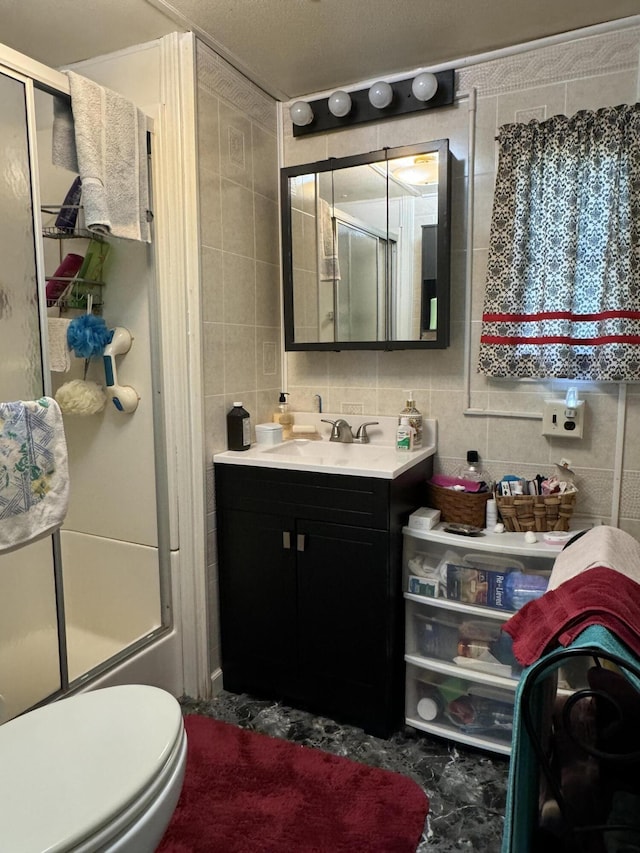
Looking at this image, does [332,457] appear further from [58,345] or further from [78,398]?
[58,345]

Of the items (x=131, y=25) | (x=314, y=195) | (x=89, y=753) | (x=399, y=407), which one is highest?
(x=131, y=25)

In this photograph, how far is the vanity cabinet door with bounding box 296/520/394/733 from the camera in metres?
1.88

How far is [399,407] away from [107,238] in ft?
4.02

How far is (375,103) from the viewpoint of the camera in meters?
2.14

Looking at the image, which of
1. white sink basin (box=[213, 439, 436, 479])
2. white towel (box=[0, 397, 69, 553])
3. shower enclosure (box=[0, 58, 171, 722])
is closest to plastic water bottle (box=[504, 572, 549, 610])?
white sink basin (box=[213, 439, 436, 479])

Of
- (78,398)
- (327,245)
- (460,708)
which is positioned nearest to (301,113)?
(327,245)

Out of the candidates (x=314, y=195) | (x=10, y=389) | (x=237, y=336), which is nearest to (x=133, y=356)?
(x=237, y=336)

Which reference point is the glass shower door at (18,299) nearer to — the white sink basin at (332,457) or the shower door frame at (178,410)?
the shower door frame at (178,410)

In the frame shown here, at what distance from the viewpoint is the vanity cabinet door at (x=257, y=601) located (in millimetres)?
2020

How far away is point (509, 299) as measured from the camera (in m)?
2.00

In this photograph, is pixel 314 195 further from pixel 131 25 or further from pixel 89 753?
pixel 89 753

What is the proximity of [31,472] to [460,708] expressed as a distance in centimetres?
148

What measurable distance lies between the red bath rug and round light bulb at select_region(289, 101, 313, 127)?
2.24 metres

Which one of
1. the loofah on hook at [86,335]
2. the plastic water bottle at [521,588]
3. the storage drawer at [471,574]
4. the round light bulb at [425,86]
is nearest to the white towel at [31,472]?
Answer: the loofah on hook at [86,335]
